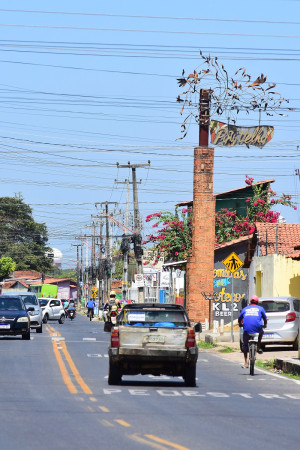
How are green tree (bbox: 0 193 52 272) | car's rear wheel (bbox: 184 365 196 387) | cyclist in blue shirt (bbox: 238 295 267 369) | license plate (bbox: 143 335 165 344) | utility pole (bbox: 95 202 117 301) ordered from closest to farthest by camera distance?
license plate (bbox: 143 335 165 344) → car's rear wheel (bbox: 184 365 196 387) → cyclist in blue shirt (bbox: 238 295 267 369) → utility pole (bbox: 95 202 117 301) → green tree (bbox: 0 193 52 272)

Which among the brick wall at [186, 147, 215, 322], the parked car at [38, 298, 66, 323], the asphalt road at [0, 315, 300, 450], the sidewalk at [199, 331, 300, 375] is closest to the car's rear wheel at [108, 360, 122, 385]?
the asphalt road at [0, 315, 300, 450]

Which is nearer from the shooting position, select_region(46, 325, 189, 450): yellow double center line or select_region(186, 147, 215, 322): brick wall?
select_region(46, 325, 189, 450): yellow double center line

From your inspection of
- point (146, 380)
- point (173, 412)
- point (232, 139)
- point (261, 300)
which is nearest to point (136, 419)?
point (173, 412)

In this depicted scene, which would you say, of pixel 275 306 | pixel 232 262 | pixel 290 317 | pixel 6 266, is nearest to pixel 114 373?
pixel 290 317

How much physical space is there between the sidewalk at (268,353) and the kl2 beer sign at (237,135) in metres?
9.67

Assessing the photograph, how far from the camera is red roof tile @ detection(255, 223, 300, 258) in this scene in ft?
153

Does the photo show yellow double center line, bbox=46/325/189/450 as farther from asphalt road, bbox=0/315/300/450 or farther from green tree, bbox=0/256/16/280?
green tree, bbox=0/256/16/280

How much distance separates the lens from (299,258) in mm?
30484

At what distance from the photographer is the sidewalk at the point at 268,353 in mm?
24178

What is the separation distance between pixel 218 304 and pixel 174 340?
104ft

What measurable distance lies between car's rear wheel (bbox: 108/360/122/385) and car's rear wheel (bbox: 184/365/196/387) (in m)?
1.30

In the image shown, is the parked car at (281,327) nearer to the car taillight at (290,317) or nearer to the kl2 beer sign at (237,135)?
the car taillight at (290,317)

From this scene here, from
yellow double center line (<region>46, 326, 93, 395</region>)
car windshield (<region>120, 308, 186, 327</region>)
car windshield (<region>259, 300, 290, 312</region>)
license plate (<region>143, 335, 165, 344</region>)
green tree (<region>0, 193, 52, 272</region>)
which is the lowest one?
yellow double center line (<region>46, 326, 93, 395</region>)

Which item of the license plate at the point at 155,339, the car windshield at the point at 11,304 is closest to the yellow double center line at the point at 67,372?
the license plate at the point at 155,339
